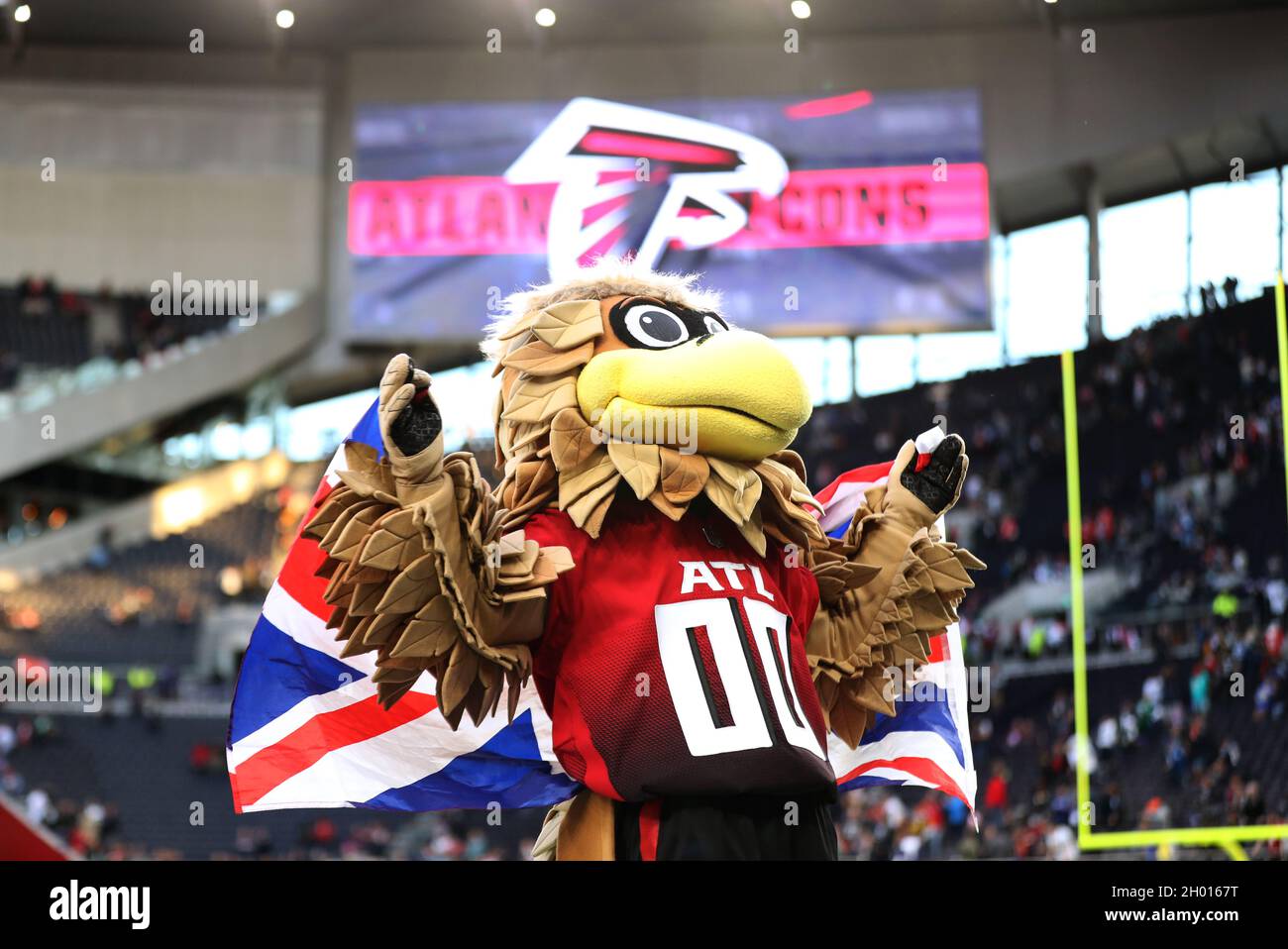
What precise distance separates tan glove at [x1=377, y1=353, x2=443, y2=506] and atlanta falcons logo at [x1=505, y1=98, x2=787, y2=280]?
36.2 ft

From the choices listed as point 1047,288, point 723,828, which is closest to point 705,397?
point 723,828

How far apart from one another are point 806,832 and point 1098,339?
36.4 ft

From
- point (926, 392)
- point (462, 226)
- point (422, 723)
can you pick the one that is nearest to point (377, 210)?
point (462, 226)

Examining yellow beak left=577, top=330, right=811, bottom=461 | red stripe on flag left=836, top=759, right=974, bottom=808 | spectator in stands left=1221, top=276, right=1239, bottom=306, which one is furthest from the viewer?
spectator in stands left=1221, top=276, right=1239, bottom=306

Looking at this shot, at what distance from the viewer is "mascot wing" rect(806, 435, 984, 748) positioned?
2.20 meters

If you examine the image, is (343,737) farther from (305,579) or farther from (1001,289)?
(1001,289)

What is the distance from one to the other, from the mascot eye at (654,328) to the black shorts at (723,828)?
0.58 metres

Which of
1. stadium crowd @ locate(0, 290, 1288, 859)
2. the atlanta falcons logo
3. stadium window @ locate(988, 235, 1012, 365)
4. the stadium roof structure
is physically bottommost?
stadium crowd @ locate(0, 290, 1288, 859)

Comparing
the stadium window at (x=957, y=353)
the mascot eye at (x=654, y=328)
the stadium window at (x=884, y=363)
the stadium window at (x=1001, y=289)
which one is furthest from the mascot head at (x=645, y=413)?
the stadium window at (x=1001, y=289)

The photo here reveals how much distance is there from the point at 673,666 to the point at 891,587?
442 millimetres

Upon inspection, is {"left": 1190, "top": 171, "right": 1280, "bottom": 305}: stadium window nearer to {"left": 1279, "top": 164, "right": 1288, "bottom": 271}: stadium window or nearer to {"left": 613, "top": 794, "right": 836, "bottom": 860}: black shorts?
{"left": 1279, "top": 164, "right": 1288, "bottom": 271}: stadium window

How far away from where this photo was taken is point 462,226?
13266 millimetres

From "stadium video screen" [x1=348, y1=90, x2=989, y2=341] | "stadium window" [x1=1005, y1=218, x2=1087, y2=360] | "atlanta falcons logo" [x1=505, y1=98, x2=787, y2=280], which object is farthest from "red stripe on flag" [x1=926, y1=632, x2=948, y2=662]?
"stadium window" [x1=1005, y1=218, x2=1087, y2=360]

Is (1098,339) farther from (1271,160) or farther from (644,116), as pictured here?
(644,116)
